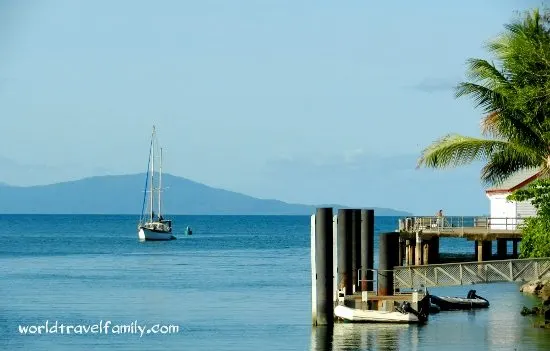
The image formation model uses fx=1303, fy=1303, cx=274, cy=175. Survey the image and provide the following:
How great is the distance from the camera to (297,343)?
38.9 metres

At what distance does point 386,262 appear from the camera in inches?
1649

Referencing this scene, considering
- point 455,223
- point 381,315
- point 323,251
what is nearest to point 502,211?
point 455,223

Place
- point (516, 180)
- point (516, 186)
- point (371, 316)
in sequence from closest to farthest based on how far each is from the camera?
1. point (371, 316)
2. point (516, 186)
3. point (516, 180)

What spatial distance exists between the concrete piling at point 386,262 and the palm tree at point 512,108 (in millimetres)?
6825

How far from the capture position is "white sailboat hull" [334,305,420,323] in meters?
40.2

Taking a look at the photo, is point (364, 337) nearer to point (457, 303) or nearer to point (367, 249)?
point (367, 249)

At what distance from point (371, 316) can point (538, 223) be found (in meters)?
9.03

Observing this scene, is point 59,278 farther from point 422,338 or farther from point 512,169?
point 422,338

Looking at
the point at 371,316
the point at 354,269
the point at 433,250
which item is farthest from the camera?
the point at 433,250

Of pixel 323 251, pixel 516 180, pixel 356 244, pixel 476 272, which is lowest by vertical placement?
A: pixel 476 272

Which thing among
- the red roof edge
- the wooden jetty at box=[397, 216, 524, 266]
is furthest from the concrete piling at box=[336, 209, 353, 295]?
the red roof edge

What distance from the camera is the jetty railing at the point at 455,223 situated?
68812mm

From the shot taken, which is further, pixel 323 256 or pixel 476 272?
pixel 476 272

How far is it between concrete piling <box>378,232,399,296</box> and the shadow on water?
157 centimetres
